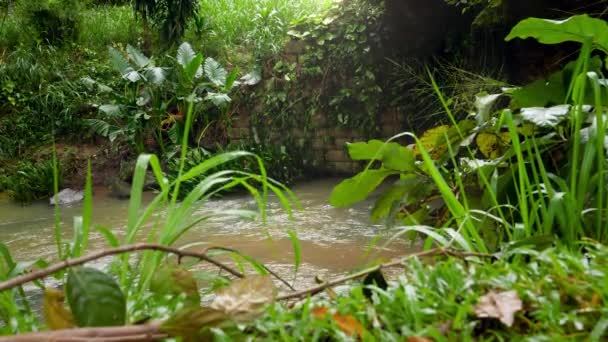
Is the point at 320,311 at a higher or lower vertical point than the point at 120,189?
higher

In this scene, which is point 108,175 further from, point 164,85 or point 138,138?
point 164,85

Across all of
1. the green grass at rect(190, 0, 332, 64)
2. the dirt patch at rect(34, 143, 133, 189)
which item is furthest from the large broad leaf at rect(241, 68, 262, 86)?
the dirt patch at rect(34, 143, 133, 189)

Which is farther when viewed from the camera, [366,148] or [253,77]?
[253,77]

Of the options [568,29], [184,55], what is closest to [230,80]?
[184,55]

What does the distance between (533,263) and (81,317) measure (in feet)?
2.81

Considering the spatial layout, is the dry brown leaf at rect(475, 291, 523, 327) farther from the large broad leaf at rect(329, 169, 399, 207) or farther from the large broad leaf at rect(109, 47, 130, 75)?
the large broad leaf at rect(109, 47, 130, 75)

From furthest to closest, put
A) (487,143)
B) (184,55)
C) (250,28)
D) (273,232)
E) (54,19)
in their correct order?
1. (54,19)
2. (250,28)
3. (184,55)
4. (273,232)
5. (487,143)

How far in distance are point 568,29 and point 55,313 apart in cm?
179

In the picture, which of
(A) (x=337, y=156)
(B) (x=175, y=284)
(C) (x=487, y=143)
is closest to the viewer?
(B) (x=175, y=284)

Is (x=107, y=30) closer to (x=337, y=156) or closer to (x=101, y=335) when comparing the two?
(x=337, y=156)

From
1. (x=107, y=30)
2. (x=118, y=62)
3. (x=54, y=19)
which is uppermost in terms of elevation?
(x=54, y=19)

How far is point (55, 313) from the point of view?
1111 mm

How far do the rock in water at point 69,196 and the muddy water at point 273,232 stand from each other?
30cm

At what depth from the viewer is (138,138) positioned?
8.09m
